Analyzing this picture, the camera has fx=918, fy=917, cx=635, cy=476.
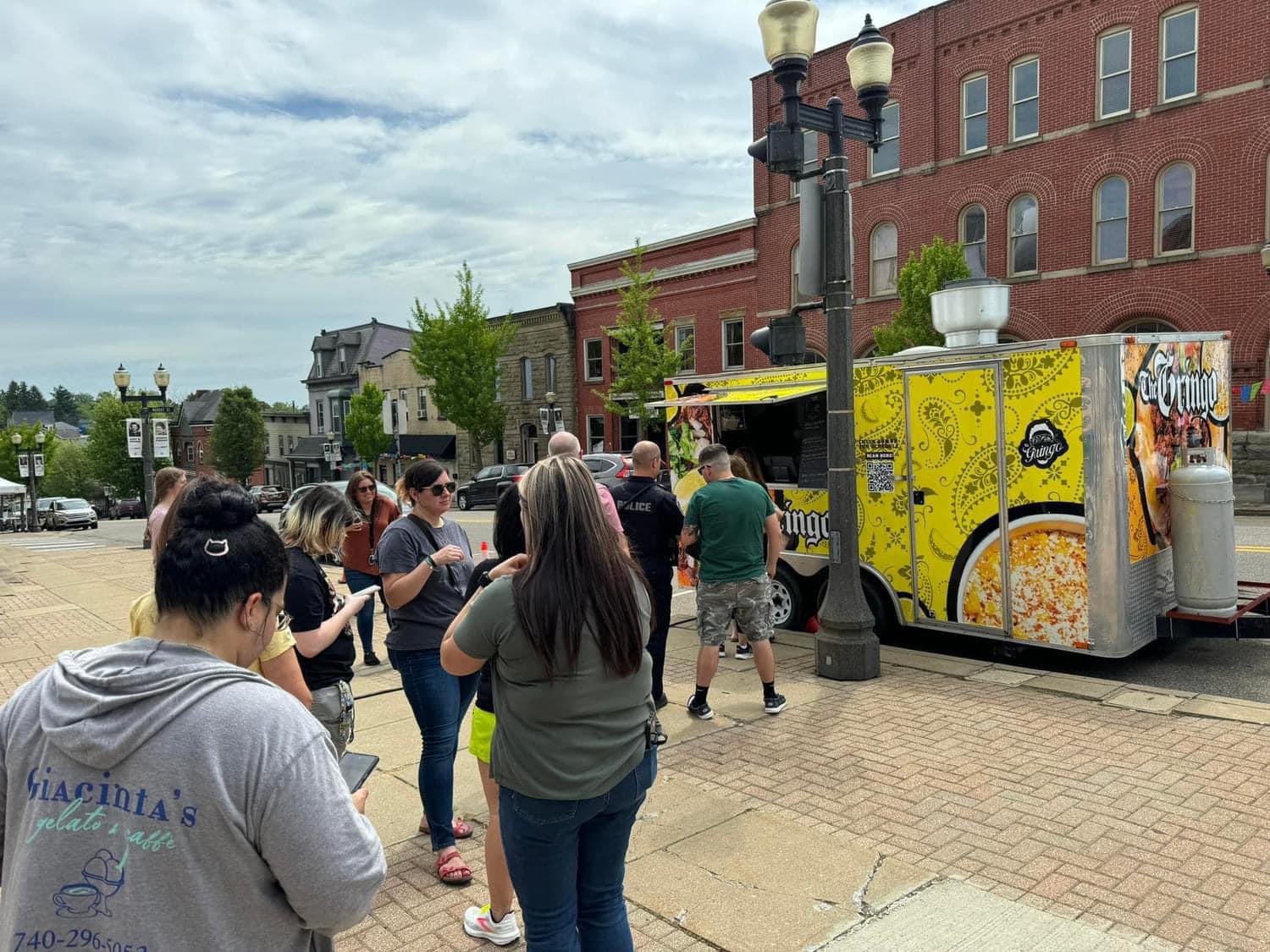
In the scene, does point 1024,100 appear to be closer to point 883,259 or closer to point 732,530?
point 883,259

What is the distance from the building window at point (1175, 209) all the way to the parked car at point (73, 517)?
40786 mm

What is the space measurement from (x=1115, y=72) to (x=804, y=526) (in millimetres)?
19615

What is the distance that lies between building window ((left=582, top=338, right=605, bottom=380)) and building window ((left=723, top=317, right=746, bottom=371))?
6.27m

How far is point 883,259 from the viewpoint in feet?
87.4

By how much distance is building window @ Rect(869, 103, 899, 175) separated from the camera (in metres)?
26.2

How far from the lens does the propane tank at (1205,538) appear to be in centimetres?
662

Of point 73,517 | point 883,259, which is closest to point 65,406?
point 73,517

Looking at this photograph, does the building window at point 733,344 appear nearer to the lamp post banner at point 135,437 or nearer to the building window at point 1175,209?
the building window at point 1175,209

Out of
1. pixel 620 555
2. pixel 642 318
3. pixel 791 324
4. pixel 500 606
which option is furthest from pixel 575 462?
pixel 642 318

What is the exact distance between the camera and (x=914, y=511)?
744 centimetres

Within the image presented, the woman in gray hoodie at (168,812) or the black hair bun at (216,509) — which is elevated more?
the black hair bun at (216,509)

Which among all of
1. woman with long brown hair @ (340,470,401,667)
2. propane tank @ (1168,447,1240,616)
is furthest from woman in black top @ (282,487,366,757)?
propane tank @ (1168,447,1240,616)

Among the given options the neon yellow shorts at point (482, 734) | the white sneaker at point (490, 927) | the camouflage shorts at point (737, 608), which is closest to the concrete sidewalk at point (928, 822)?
the white sneaker at point (490, 927)

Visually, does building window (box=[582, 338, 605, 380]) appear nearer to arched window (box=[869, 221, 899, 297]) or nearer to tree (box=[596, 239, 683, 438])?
tree (box=[596, 239, 683, 438])
